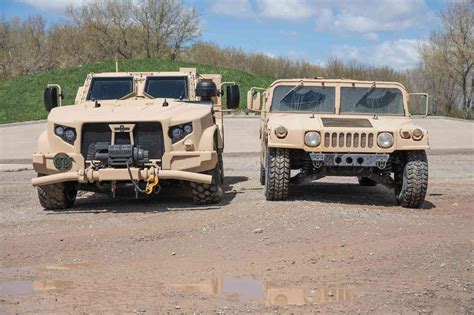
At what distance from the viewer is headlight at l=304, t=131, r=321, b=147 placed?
8406 millimetres

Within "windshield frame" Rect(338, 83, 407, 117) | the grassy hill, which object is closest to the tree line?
the grassy hill

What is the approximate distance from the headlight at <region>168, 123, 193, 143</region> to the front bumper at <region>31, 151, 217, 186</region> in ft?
0.62

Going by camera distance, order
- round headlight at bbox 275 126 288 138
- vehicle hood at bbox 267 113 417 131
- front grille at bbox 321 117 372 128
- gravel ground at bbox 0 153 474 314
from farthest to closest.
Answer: front grille at bbox 321 117 372 128
vehicle hood at bbox 267 113 417 131
round headlight at bbox 275 126 288 138
gravel ground at bbox 0 153 474 314

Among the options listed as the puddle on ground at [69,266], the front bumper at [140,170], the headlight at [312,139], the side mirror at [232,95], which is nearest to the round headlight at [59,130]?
the front bumper at [140,170]

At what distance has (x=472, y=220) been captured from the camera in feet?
25.6

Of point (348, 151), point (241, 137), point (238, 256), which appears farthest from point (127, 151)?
point (241, 137)

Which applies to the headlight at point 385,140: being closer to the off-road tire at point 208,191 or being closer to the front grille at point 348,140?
the front grille at point 348,140

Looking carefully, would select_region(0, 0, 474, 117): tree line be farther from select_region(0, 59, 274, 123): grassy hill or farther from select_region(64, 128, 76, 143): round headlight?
select_region(64, 128, 76, 143): round headlight

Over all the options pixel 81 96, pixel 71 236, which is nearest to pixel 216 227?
pixel 71 236

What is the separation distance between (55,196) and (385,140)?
4234 millimetres

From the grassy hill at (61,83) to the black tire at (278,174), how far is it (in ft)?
70.5

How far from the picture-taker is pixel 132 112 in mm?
8320

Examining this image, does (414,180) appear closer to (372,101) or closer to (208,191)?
(372,101)

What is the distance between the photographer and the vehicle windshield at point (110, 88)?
9.84 meters
